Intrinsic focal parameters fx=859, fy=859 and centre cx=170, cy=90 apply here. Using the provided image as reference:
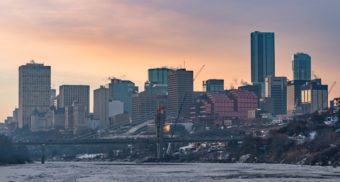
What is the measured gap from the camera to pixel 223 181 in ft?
446

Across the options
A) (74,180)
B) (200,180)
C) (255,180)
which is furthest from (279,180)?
(74,180)

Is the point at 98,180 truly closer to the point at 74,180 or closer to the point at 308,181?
the point at 74,180

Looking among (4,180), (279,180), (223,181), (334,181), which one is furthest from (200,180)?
(4,180)

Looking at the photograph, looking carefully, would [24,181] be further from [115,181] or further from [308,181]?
[308,181]

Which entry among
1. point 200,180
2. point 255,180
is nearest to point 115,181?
point 200,180

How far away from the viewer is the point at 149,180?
459 feet

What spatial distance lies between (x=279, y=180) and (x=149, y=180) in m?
21.5

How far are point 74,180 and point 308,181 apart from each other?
38.9 m

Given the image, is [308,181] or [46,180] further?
[46,180]

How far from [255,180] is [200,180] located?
30.8 ft

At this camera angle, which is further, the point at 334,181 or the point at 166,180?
the point at 166,180

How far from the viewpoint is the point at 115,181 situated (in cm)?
14075

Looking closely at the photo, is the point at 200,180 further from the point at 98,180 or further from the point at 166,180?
the point at 98,180

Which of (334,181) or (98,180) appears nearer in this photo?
(334,181)
